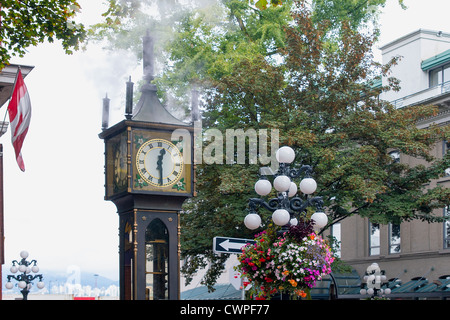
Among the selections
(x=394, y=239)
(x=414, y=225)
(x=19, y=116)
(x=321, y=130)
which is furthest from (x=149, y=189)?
(x=394, y=239)

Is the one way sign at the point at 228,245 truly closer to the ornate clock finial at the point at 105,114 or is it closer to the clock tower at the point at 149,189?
the clock tower at the point at 149,189

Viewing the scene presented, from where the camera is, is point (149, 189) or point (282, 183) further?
point (282, 183)

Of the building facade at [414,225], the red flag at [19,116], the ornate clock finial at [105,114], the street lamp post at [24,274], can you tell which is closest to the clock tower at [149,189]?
the ornate clock finial at [105,114]

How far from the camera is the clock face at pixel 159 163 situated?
9.23m

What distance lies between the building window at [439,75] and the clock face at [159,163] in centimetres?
2839

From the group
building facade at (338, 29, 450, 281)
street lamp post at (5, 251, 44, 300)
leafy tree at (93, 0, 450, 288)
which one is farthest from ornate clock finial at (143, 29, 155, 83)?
building facade at (338, 29, 450, 281)

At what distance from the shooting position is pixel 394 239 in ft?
123

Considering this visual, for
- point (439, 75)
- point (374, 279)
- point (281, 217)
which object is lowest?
point (374, 279)

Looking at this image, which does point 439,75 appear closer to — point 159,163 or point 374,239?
point 374,239

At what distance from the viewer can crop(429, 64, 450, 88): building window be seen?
35656 millimetres

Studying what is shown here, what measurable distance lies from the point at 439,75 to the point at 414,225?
722cm

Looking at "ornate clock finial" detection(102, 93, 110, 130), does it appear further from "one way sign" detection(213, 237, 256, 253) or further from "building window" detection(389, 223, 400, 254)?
"building window" detection(389, 223, 400, 254)
